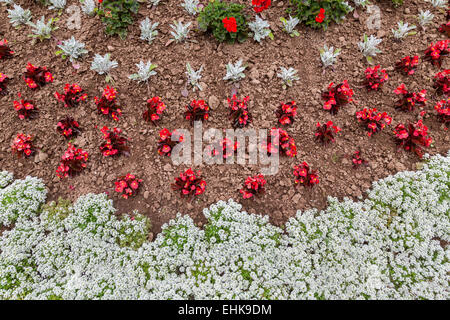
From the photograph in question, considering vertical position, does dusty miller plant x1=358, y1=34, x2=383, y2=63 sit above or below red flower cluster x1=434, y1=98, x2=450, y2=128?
above

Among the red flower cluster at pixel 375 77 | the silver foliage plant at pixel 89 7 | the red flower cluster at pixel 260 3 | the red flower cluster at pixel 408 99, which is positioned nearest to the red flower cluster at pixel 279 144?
the red flower cluster at pixel 375 77

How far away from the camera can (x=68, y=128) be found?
18.2ft

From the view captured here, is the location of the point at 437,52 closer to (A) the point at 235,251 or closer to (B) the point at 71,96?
(A) the point at 235,251

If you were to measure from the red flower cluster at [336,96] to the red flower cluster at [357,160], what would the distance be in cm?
104

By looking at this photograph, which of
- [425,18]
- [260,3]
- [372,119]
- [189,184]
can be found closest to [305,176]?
[372,119]

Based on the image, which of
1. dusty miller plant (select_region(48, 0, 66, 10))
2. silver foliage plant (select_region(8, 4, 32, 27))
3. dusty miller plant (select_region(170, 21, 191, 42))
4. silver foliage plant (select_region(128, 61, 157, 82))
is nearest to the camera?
silver foliage plant (select_region(128, 61, 157, 82))

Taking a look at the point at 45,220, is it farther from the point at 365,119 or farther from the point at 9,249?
the point at 365,119

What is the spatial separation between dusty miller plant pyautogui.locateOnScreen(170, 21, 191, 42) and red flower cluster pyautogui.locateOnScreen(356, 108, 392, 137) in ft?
13.8

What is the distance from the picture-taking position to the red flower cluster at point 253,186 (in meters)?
4.93

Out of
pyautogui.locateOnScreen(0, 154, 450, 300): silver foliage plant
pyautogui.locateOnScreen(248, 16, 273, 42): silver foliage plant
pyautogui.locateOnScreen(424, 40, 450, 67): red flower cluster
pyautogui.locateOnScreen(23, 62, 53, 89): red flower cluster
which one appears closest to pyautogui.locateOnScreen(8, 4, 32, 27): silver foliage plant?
pyautogui.locateOnScreen(23, 62, 53, 89): red flower cluster

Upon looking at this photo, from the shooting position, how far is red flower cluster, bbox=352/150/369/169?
5254 mm

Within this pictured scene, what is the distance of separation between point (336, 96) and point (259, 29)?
235 cm

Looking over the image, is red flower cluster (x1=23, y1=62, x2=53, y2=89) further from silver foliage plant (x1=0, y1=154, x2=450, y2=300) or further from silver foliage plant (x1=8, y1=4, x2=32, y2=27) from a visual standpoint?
silver foliage plant (x1=0, y1=154, x2=450, y2=300)
